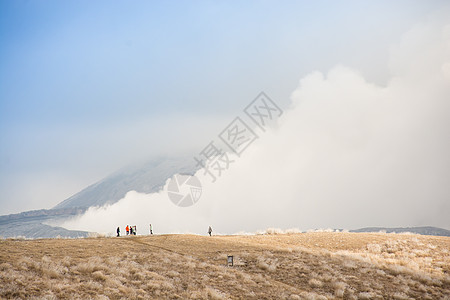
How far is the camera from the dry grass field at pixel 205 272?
60.5 feet

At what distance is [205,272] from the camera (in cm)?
2386

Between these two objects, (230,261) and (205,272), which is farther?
(230,261)

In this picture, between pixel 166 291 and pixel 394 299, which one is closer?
pixel 166 291

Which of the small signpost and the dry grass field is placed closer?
the dry grass field

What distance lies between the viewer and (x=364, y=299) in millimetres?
21375

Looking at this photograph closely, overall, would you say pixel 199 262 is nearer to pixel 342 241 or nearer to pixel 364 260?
pixel 364 260

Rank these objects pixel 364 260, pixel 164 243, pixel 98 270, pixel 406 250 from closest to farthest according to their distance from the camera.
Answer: pixel 98 270 < pixel 364 260 < pixel 164 243 < pixel 406 250

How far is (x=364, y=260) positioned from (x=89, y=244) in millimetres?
22883

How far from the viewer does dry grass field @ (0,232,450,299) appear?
18.4 meters

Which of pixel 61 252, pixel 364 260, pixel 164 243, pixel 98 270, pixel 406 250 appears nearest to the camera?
pixel 98 270

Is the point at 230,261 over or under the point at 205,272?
over

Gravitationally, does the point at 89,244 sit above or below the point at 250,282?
above

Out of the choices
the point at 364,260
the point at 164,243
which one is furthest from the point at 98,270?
the point at 364,260

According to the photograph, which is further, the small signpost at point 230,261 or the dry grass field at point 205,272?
the small signpost at point 230,261
